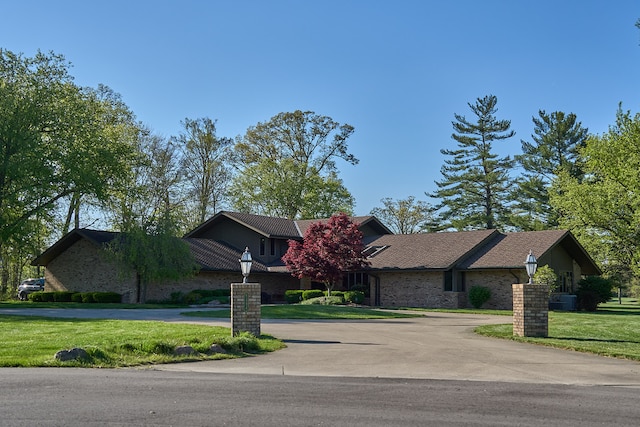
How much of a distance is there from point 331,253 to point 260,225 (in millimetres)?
9226

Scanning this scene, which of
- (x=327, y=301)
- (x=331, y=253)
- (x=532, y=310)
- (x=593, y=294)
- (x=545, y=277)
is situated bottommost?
(x=327, y=301)

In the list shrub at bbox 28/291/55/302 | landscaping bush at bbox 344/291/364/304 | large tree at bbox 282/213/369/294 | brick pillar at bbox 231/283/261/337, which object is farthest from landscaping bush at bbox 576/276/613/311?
shrub at bbox 28/291/55/302

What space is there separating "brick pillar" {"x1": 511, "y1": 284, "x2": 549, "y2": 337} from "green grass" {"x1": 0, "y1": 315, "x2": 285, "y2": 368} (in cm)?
705

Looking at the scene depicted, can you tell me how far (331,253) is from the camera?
42.0 meters

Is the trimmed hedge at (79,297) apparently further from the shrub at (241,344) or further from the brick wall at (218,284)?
the shrub at (241,344)

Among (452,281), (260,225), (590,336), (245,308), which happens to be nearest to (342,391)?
(245,308)

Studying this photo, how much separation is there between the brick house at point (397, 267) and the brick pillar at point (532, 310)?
751 inches

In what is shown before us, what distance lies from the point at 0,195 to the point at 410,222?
4753cm

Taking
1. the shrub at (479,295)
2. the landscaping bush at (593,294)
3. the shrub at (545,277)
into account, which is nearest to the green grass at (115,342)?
the shrub at (545,277)

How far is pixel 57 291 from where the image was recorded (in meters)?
43.4

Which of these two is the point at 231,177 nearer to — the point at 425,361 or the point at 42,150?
the point at 42,150

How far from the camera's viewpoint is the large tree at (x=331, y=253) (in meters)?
42.0

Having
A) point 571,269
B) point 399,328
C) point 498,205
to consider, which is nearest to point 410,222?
point 498,205

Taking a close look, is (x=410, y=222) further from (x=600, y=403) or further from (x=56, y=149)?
(x=600, y=403)
